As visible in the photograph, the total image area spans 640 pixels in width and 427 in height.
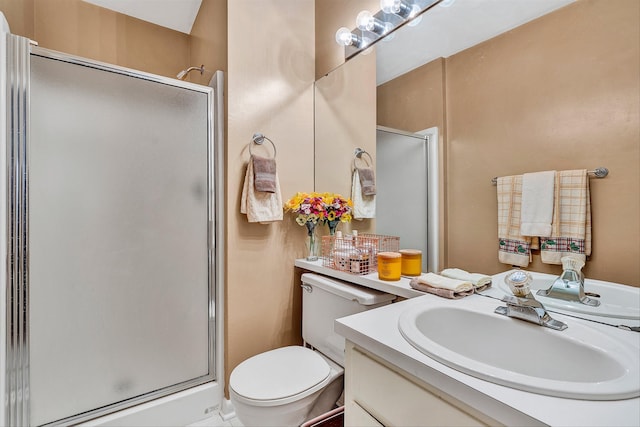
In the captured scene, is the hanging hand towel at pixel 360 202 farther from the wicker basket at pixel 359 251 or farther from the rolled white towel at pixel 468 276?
the rolled white towel at pixel 468 276

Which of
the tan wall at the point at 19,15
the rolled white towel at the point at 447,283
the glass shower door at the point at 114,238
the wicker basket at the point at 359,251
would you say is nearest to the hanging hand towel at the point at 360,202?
the wicker basket at the point at 359,251

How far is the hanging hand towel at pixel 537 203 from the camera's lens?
3.37 ft

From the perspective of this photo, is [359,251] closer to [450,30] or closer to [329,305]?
[329,305]

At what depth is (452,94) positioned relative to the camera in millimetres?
1294

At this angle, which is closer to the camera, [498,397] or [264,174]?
[498,397]

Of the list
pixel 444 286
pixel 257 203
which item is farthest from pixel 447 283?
pixel 257 203

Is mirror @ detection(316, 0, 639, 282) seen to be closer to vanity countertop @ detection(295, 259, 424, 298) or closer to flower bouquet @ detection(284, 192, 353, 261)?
vanity countertop @ detection(295, 259, 424, 298)

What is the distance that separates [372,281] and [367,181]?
1.96 feet

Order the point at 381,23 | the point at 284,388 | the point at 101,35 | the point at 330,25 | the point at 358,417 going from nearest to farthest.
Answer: the point at 358,417 < the point at 284,388 < the point at 381,23 < the point at 330,25 < the point at 101,35

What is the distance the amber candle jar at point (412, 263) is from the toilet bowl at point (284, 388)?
56 cm

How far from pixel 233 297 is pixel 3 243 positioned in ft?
3.24

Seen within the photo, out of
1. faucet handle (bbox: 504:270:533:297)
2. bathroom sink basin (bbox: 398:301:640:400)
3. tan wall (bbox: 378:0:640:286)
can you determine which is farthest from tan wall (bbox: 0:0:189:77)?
faucet handle (bbox: 504:270:533:297)

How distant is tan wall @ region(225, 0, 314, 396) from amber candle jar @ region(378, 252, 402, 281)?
727 millimetres

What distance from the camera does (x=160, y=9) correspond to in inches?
85.7
